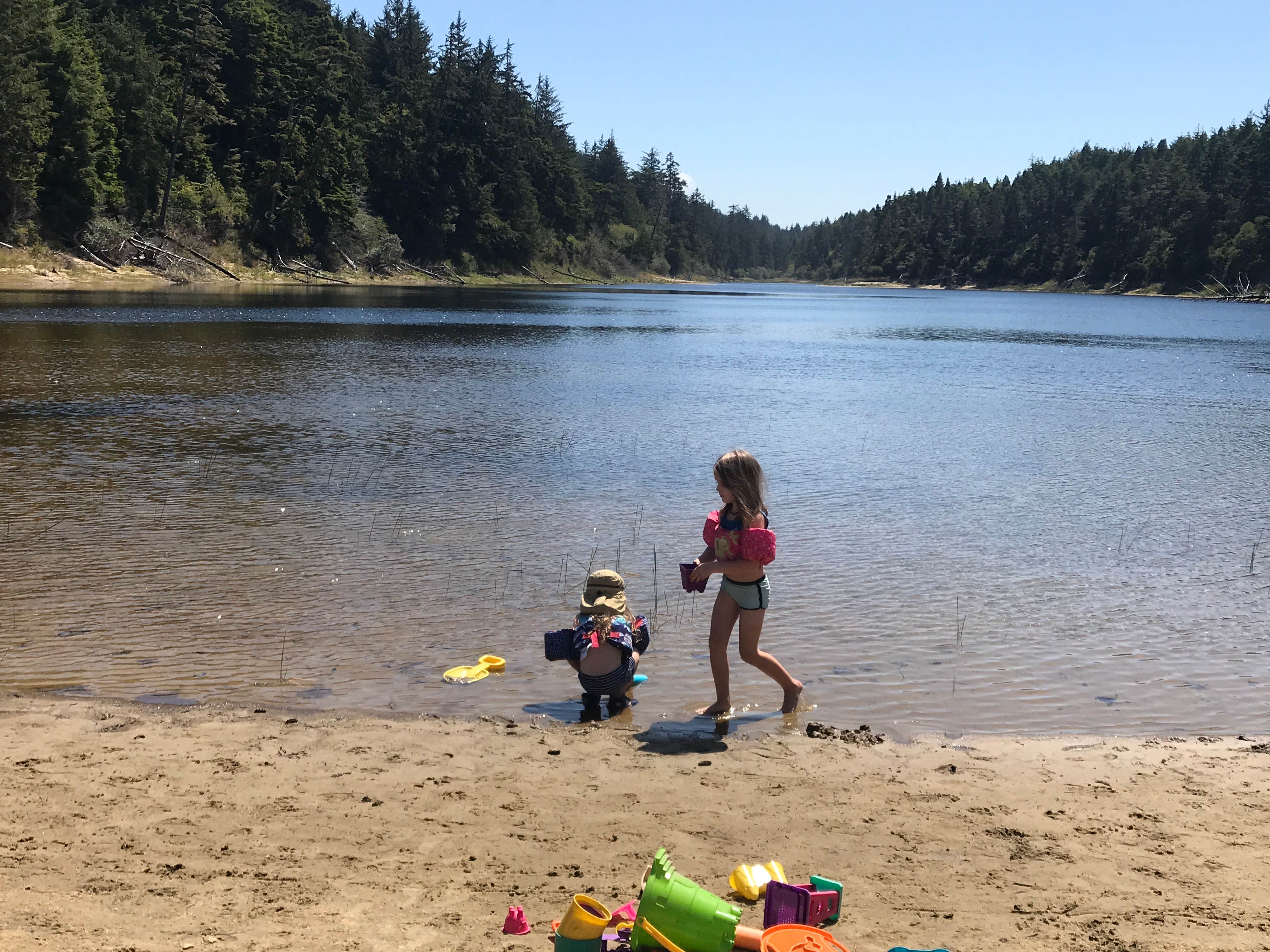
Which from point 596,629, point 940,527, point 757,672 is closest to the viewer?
point 596,629

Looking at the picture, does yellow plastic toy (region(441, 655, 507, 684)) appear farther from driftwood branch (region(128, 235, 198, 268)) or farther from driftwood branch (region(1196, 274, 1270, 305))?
driftwood branch (region(1196, 274, 1270, 305))

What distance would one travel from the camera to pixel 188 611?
8812mm

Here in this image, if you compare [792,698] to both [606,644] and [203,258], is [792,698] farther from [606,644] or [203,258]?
[203,258]

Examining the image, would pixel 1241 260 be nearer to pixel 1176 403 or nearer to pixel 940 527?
pixel 1176 403

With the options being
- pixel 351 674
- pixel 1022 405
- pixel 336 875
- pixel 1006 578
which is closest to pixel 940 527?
pixel 1006 578

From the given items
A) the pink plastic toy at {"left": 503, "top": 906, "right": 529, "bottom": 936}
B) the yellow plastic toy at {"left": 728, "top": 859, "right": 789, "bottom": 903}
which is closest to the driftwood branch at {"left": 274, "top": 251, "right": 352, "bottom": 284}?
the yellow plastic toy at {"left": 728, "top": 859, "right": 789, "bottom": 903}

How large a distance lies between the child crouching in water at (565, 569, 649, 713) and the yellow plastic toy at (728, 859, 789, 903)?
2.47 m

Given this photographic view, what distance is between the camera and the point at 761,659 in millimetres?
7152

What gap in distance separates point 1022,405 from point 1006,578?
1725 centimetres

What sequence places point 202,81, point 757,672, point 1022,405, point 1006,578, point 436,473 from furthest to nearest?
point 202,81 < point 1022,405 < point 436,473 < point 1006,578 < point 757,672

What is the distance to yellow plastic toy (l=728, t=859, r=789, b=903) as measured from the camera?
4.55 m

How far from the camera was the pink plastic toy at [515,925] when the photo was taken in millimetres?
4141

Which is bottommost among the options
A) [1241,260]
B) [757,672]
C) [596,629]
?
[757,672]

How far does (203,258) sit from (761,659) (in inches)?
3084
